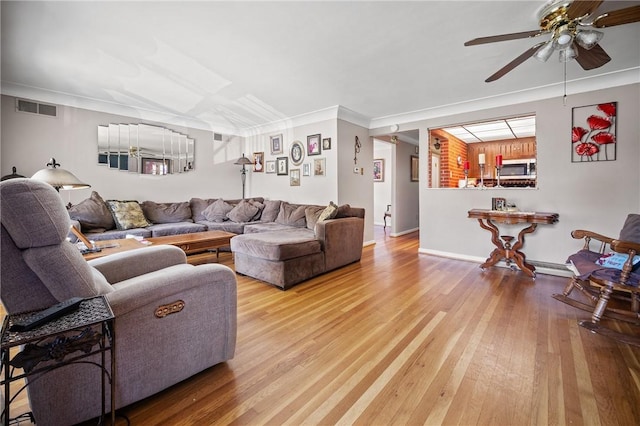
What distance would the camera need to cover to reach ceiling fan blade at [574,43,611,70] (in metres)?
2.13

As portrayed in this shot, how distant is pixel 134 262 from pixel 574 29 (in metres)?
3.46

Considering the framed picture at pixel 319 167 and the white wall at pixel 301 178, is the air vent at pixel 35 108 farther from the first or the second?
the framed picture at pixel 319 167

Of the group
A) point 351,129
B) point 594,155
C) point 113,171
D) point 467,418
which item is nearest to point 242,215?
point 113,171

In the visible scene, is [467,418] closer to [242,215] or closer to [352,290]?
[352,290]

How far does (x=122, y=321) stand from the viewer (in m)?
1.22

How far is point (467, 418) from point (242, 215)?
4.50 m

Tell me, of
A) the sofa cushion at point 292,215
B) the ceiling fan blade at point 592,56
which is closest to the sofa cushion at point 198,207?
the sofa cushion at point 292,215

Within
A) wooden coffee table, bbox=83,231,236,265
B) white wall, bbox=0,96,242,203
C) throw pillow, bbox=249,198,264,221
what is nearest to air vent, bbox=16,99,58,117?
white wall, bbox=0,96,242,203

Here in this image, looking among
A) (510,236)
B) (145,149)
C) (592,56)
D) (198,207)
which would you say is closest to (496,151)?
(510,236)

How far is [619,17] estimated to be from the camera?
5.83 ft

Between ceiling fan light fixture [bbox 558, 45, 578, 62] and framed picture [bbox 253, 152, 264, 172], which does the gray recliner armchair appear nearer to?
ceiling fan light fixture [bbox 558, 45, 578, 62]

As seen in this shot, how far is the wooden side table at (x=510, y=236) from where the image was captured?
3.42m

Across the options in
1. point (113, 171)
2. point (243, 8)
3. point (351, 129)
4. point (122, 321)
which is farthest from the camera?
point (351, 129)

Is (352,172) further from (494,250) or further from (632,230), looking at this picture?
(632,230)
